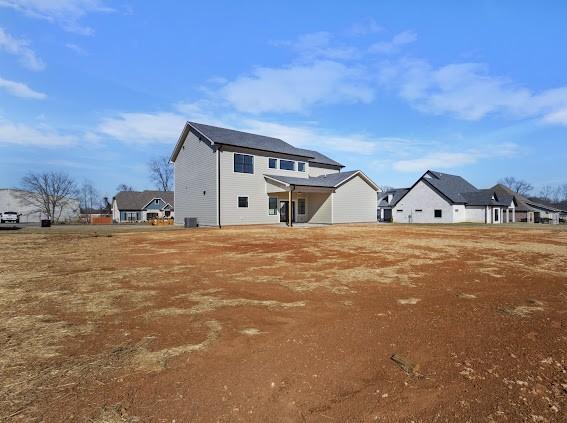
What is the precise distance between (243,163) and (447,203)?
2822cm

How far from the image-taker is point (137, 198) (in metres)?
64.6

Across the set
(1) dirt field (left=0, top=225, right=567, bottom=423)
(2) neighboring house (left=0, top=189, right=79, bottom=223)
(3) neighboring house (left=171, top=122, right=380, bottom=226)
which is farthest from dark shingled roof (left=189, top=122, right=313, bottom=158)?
(2) neighboring house (left=0, top=189, right=79, bottom=223)

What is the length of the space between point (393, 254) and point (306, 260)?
10.1 feet

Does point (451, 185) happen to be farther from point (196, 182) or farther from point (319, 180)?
point (196, 182)

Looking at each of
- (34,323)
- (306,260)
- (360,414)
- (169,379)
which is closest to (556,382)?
(360,414)

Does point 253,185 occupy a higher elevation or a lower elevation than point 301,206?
higher

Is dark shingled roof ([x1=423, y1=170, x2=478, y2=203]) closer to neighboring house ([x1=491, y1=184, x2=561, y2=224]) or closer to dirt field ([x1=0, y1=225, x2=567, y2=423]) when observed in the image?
neighboring house ([x1=491, y1=184, x2=561, y2=224])

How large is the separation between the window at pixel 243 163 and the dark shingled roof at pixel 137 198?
41.4m

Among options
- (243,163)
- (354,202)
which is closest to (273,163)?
(243,163)

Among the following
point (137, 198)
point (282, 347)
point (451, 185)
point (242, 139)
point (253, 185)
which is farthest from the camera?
point (137, 198)

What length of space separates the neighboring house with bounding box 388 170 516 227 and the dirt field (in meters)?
36.8

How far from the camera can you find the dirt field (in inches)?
97.5

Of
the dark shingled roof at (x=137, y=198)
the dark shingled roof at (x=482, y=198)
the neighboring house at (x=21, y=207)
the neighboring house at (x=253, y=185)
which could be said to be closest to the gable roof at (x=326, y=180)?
the neighboring house at (x=253, y=185)

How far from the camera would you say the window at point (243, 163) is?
24.9 metres
